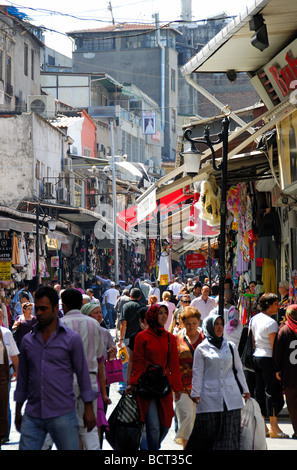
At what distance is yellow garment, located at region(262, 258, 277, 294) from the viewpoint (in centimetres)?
1486

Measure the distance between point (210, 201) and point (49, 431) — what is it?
29.1ft

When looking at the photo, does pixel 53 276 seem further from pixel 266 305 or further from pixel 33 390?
pixel 33 390

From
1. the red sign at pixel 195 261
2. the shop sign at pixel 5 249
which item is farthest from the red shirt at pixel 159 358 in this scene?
A: the red sign at pixel 195 261

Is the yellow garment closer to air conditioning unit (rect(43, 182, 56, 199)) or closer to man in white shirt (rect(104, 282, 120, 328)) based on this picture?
man in white shirt (rect(104, 282, 120, 328))

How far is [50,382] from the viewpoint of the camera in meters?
6.36

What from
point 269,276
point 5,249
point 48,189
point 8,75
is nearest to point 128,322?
point 269,276

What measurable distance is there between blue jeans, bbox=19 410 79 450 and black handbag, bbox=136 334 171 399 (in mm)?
1811

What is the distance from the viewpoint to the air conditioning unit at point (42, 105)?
47.2m

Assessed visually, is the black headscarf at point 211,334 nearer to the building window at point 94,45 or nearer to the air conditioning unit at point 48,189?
the air conditioning unit at point 48,189

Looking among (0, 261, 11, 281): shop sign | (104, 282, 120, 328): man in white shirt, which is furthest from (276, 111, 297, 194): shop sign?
(104, 282, 120, 328): man in white shirt

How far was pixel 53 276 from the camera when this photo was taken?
3622cm

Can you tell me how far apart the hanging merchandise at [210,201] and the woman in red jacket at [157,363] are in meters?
6.21
